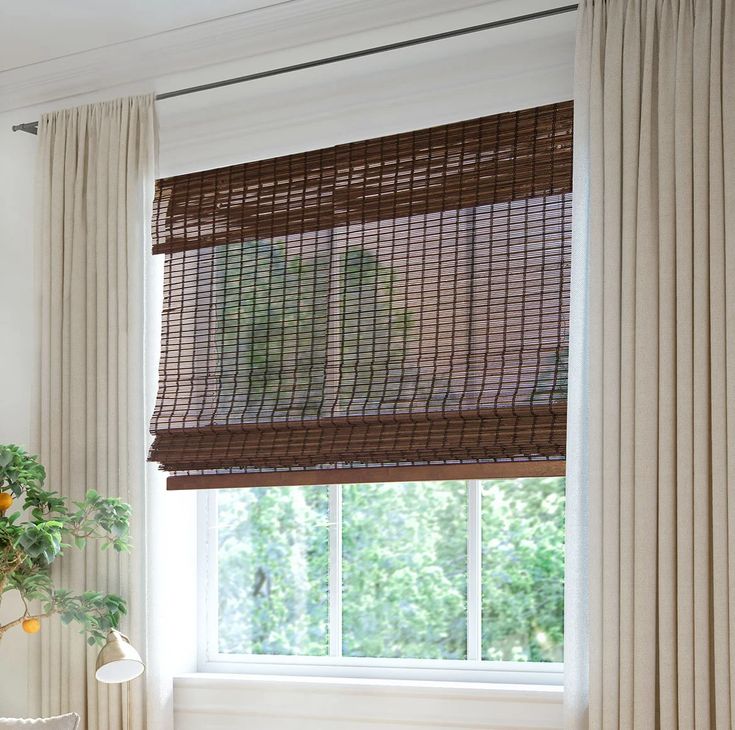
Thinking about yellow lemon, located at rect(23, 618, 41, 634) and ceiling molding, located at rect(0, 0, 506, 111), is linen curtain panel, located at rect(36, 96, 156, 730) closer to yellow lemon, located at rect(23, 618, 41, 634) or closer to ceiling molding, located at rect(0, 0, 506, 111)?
ceiling molding, located at rect(0, 0, 506, 111)

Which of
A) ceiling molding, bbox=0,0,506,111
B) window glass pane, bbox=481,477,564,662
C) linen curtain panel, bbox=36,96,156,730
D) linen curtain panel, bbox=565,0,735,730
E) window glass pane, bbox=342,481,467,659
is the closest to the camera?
linen curtain panel, bbox=565,0,735,730

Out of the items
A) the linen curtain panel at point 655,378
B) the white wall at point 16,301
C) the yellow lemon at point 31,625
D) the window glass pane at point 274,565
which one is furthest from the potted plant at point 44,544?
the window glass pane at point 274,565

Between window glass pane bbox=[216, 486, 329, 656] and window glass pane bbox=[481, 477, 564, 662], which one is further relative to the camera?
window glass pane bbox=[481, 477, 564, 662]

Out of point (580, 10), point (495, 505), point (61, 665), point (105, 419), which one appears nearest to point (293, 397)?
point (105, 419)

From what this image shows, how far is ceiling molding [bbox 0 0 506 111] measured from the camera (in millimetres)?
2770

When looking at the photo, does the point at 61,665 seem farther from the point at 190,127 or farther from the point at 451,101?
the point at 451,101

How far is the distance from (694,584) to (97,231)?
6.64 ft

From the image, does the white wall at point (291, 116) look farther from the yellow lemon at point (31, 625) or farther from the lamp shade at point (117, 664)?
the yellow lemon at point (31, 625)

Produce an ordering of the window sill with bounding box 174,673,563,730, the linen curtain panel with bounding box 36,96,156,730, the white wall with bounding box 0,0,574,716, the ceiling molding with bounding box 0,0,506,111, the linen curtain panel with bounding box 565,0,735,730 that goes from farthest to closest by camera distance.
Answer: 1. the linen curtain panel with bounding box 36,96,156,730
2. the ceiling molding with bounding box 0,0,506,111
3. the white wall with bounding box 0,0,574,716
4. the window sill with bounding box 174,673,563,730
5. the linen curtain panel with bounding box 565,0,735,730

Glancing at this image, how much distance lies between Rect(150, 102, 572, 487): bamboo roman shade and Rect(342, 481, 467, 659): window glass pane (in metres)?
3.47

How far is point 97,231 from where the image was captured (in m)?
3.04

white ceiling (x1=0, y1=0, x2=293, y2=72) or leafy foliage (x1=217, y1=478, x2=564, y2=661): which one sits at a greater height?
white ceiling (x1=0, y1=0, x2=293, y2=72)

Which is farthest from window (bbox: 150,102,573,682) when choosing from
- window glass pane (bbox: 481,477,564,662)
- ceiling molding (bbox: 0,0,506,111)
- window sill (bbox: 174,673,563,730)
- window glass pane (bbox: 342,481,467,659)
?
window glass pane (bbox: 481,477,564,662)

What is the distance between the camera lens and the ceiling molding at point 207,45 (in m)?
2.77
